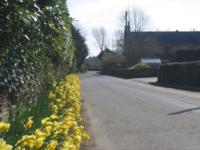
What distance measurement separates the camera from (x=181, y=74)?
38.8 metres

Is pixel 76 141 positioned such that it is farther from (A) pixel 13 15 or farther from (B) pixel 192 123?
(B) pixel 192 123

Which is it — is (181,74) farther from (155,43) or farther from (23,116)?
(155,43)

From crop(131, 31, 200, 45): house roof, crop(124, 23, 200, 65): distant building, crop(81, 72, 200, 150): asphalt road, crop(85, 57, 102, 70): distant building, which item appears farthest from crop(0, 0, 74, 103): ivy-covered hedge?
crop(85, 57, 102, 70): distant building

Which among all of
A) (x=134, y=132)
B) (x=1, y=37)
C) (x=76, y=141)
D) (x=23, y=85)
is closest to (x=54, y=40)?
(x=23, y=85)

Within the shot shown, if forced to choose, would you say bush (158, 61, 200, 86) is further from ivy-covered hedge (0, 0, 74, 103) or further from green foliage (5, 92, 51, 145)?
green foliage (5, 92, 51, 145)

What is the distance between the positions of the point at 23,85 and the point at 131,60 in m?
87.2

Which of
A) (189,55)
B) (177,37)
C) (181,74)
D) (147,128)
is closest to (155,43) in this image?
(177,37)

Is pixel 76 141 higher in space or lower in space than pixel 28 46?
lower

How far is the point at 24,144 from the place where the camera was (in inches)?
149

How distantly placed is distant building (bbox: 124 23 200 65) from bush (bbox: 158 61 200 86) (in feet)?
156

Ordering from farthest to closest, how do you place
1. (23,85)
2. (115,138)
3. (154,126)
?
(154,126) → (115,138) → (23,85)

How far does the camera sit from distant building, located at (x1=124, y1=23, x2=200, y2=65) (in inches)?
3772

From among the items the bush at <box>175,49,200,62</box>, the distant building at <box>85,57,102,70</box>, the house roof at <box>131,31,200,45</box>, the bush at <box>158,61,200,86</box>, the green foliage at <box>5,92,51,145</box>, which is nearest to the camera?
the green foliage at <box>5,92,51,145</box>

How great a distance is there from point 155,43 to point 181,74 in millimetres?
63776
